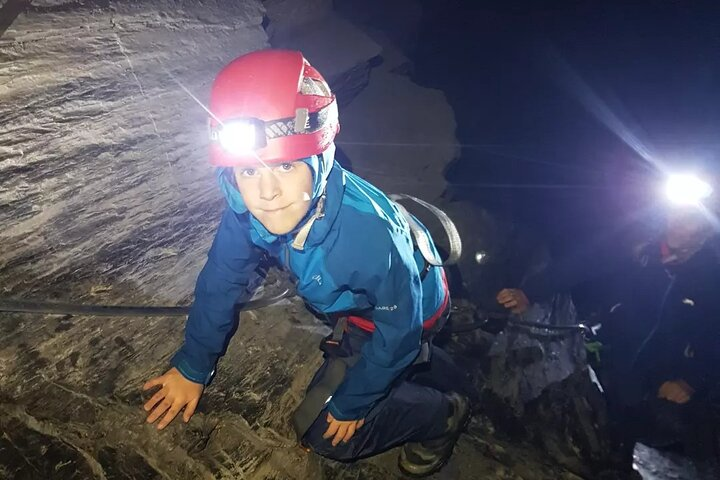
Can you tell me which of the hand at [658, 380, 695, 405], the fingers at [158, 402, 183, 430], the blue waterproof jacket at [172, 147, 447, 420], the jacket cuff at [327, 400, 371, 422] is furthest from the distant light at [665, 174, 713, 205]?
the fingers at [158, 402, 183, 430]

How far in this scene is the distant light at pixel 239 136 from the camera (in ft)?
6.41

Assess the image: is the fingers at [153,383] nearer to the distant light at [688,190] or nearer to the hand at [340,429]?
the hand at [340,429]

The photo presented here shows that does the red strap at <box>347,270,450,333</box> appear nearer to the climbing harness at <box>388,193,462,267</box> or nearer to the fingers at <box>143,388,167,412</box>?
the climbing harness at <box>388,193,462,267</box>

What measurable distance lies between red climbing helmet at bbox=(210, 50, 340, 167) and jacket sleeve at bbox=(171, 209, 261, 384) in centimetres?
54

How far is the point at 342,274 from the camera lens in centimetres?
223

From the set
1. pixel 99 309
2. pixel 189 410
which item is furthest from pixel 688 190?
pixel 99 309

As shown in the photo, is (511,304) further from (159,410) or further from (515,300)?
(159,410)

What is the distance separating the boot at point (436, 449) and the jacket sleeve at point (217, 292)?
1.54 metres

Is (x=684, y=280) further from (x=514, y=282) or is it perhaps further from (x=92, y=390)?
(x=92, y=390)

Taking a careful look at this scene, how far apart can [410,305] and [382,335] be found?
0.73 feet

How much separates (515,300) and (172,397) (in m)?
4.20

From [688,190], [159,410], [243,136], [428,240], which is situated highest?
[688,190]

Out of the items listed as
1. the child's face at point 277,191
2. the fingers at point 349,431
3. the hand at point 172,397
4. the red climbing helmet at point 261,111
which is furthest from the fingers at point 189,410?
the red climbing helmet at point 261,111

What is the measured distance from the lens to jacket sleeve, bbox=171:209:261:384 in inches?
99.6
